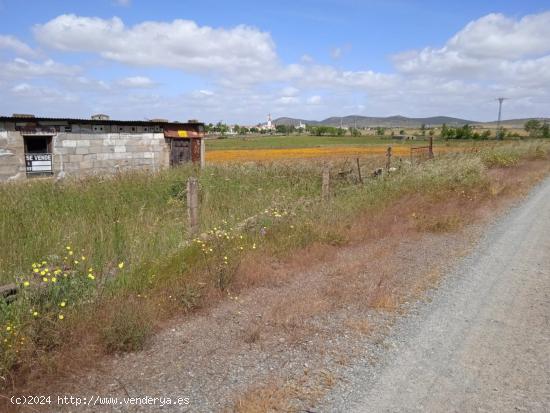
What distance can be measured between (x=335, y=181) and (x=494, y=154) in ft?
42.5

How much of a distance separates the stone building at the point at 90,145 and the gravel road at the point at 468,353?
47.1 feet

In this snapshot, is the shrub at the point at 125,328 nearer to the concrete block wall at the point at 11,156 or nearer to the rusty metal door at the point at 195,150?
the concrete block wall at the point at 11,156

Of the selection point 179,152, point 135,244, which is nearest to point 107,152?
point 179,152

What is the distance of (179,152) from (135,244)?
13726 mm

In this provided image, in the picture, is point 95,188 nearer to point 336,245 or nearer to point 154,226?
point 154,226

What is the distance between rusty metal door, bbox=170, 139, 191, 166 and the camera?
19.3 m

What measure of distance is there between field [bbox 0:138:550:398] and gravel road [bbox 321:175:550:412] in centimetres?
215

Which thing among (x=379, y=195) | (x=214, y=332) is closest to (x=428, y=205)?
(x=379, y=195)

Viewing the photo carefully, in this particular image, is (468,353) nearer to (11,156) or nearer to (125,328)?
(125,328)

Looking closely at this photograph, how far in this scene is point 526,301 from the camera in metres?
5.39

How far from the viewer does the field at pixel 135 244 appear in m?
3.90

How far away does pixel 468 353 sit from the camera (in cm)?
408

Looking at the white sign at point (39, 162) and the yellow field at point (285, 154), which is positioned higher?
the white sign at point (39, 162)

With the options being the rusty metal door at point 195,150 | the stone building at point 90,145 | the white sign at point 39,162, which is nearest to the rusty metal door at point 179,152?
the stone building at point 90,145
